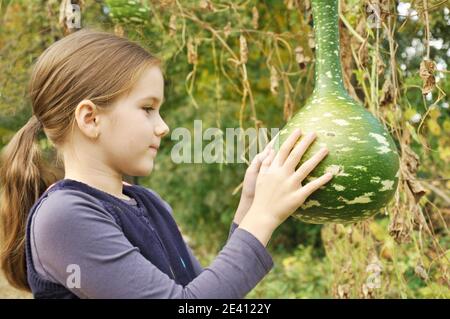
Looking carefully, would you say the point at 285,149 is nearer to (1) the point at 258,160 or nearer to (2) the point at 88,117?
(1) the point at 258,160

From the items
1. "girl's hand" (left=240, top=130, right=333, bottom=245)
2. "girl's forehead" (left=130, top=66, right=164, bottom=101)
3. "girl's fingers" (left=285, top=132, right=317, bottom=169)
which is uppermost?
"girl's forehead" (left=130, top=66, right=164, bottom=101)

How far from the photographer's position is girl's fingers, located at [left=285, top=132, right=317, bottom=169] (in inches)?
45.3

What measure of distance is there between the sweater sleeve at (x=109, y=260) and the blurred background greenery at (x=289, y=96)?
1.82 ft

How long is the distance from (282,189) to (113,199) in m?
0.34

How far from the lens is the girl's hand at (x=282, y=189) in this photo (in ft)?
3.72

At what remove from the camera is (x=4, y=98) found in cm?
238

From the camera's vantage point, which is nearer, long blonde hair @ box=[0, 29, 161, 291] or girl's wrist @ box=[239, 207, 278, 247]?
girl's wrist @ box=[239, 207, 278, 247]

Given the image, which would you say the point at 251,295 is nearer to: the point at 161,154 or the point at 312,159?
the point at 161,154

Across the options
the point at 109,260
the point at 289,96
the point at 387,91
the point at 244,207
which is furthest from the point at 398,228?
the point at 289,96

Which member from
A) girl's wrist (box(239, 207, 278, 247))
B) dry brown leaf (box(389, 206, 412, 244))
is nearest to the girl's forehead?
girl's wrist (box(239, 207, 278, 247))

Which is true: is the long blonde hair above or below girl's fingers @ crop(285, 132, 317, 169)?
above

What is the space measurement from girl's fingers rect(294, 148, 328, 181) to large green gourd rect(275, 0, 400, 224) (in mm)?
18

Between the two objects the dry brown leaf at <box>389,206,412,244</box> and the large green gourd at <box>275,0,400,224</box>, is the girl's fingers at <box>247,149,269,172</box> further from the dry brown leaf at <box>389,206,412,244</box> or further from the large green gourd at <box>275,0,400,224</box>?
the dry brown leaf at <box>389,206,412,244</box>
